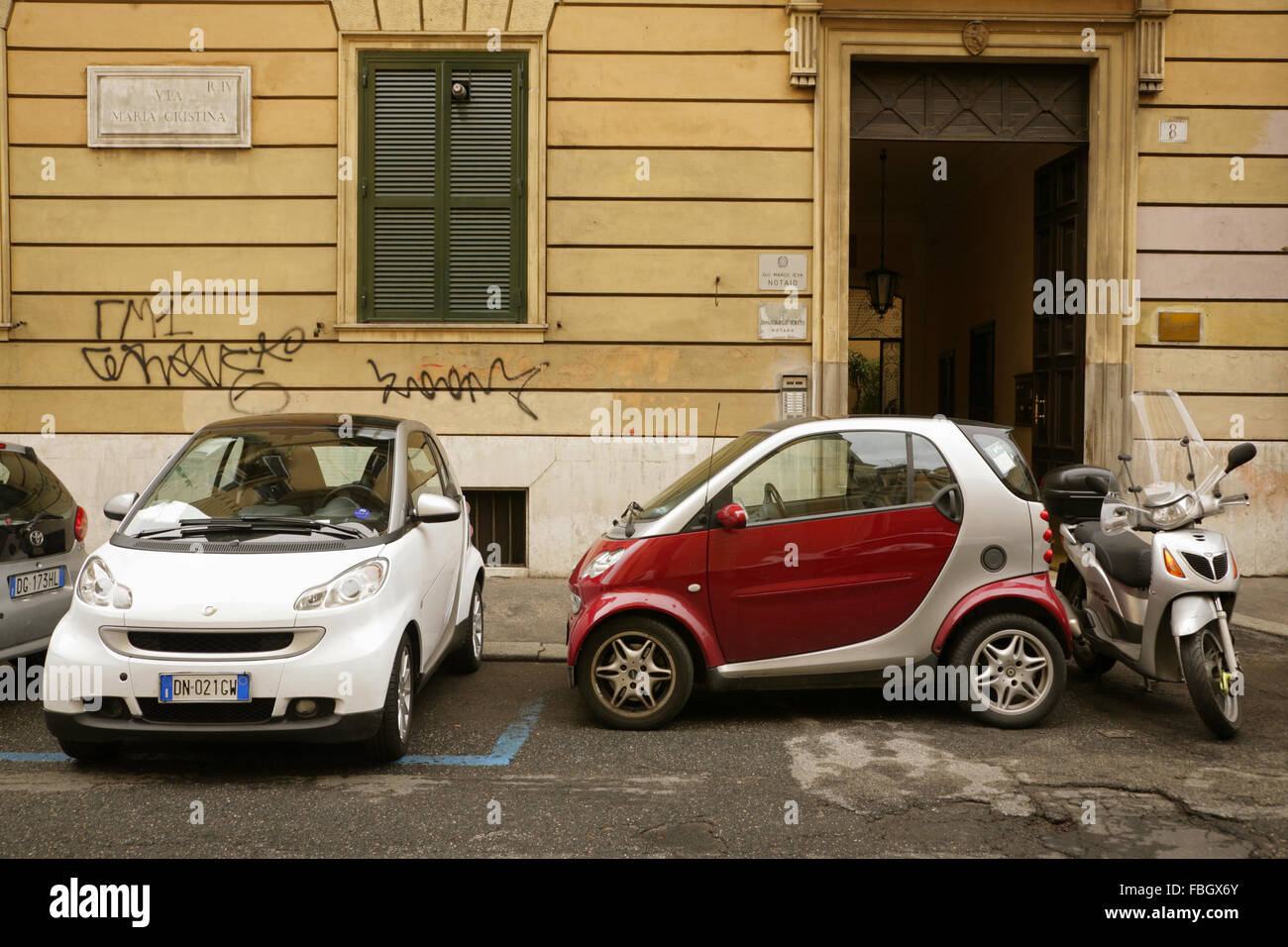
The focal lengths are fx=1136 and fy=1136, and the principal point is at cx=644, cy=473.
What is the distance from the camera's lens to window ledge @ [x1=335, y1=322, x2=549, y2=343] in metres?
10.3

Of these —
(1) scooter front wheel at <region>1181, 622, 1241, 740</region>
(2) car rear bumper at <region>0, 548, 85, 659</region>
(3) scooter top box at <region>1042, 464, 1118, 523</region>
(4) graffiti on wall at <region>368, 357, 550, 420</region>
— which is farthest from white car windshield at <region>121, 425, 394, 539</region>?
(4) graffiti on wall at <region>368, 357, 550, 420</region>

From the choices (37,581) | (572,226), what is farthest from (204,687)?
(572,226)

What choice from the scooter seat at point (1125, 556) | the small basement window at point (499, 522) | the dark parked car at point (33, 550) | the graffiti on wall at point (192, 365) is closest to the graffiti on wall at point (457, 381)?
the graffiti on wall at point (192, 365)

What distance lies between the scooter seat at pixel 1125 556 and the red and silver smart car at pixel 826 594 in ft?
1.63

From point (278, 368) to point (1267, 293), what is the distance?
9.08 meters

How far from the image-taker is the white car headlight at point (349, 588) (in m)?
4.89

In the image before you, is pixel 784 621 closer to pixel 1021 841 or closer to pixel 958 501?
pixel 958 501

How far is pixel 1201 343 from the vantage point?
34.1ft

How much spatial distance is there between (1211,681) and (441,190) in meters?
7.75

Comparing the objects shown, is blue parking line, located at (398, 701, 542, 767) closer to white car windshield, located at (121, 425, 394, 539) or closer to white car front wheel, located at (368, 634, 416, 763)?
white car front wheel, located at (368, 634, 416, 763)

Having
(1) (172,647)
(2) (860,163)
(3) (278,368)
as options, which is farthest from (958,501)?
(2) (860,163)

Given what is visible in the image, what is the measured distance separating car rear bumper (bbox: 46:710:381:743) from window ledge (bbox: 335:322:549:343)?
19.5 feet

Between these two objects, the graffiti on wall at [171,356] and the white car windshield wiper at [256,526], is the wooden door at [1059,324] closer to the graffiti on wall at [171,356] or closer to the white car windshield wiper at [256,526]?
the graffiti on wall at [171,356]

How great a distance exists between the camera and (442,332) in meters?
10.4
